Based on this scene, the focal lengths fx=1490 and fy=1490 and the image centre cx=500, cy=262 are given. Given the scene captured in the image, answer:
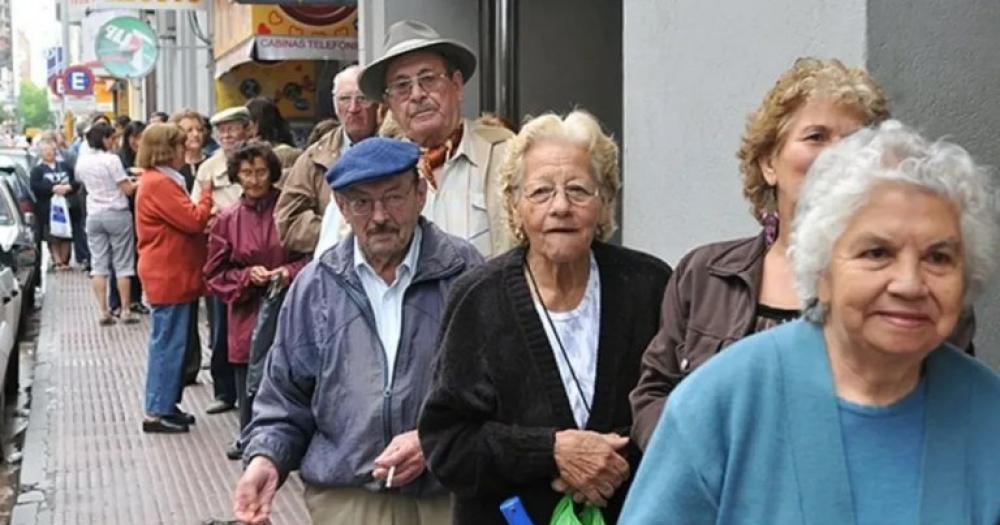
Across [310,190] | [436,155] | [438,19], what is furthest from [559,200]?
[438,19]

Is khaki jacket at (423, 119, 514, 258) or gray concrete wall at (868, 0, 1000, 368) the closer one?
gray concrete wall at (868, 0, 1000, 368)

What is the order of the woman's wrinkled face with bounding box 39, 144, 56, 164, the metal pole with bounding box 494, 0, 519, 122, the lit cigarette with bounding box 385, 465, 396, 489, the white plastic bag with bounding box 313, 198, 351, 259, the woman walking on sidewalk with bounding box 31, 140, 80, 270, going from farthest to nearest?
the woman's wrinkled face with bounding box 39, 144, 56, 164 < the woman walking on sidewalk with bounding box 31, 140, 80, 270 < the metal pole with bounding box 494, 0, 519, 122 < the white plastic bag with bounding box 313, 198, 351, 259 < the lit cigarette with bounding box 385, 465, 396, 489

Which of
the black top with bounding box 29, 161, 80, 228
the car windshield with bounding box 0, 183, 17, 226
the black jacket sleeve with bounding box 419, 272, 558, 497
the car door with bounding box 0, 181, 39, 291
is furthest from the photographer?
the black top with bounding box 29, 161, 80, 228

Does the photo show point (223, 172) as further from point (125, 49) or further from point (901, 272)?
point (125, 49)

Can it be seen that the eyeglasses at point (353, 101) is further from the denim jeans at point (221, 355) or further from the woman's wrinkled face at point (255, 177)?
the denim jeans at point (221, 355)

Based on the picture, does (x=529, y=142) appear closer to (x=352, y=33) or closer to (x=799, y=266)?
(x=799, y=266)

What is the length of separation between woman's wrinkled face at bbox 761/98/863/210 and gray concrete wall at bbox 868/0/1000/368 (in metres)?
0.98

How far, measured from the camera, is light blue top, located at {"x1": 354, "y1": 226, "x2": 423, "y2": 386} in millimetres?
4184

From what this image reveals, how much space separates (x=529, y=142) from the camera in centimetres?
374

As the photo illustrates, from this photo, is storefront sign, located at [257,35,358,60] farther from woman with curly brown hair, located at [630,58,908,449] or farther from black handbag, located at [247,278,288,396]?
woman with curly brown hair, located at [630,58,908,449]

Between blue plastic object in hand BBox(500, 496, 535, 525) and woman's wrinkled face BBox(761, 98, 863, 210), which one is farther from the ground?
woman's wrinkled face BBox(761, 98, 863, 210)

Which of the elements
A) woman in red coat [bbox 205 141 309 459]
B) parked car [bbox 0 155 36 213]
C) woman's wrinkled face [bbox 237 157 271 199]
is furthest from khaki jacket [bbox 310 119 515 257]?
parked car [bbox 0 155 36 213]

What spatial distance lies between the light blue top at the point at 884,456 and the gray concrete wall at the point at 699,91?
6.27ft

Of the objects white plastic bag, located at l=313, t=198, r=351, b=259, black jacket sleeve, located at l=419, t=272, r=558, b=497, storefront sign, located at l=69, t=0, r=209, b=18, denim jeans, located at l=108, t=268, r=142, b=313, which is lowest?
denim jeans, located at l=108, t=268, r=142, b=313
